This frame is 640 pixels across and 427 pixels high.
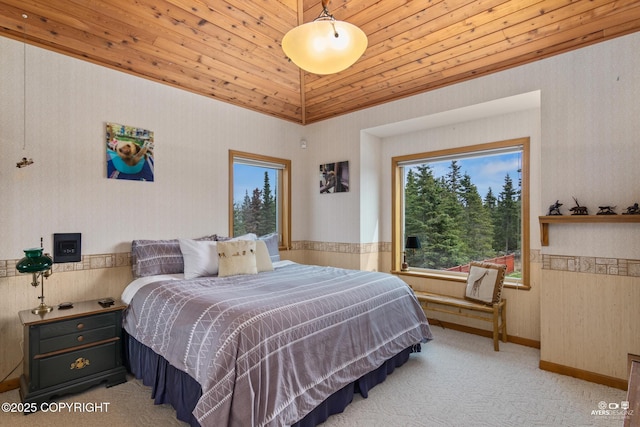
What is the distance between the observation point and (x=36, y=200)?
267 cm

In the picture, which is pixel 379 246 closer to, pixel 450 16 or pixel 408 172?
pixel 408 172

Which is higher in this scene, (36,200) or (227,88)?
(227,88)

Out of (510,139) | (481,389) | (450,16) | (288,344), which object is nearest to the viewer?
(288,344)

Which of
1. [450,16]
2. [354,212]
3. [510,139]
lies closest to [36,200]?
[354,212]

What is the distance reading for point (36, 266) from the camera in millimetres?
2350

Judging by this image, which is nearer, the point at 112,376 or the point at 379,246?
the point at 112,376

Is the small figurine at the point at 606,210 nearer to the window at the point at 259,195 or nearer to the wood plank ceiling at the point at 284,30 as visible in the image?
the wood plank ceiling at the point at 284,30

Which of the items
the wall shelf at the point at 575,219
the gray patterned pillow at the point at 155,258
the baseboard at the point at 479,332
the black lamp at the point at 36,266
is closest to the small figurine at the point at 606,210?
the wall shelf at the point at 575,219

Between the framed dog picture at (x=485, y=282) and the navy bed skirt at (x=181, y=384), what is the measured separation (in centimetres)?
125

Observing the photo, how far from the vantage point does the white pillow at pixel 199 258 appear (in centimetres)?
305

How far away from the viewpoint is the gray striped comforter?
1.71m

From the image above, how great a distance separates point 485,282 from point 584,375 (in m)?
1.10

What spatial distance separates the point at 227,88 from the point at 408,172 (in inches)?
100

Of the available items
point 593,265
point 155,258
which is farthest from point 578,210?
point 155,258
